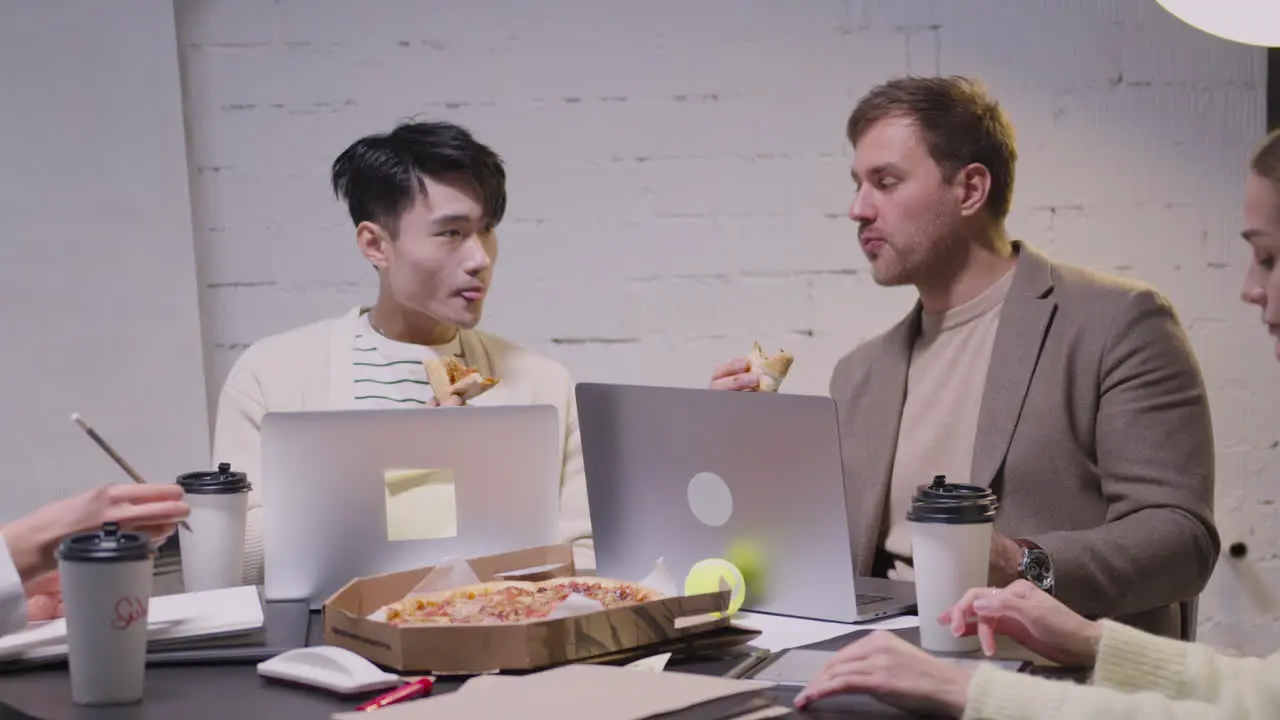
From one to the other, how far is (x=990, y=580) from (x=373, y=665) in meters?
0.81

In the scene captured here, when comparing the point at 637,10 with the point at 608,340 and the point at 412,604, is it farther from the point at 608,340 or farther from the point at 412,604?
the point at 412,604

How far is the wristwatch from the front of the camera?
182 centimetres

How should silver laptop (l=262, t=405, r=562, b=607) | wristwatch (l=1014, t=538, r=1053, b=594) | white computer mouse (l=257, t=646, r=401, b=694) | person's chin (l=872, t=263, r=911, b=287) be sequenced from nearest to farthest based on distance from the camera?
white computer mouse (l=257, t=646, r=401, b=694) → silver laptop (l=262, t=405, r=562, b=607) → wristwatch (l=1014, t=538, r=1053, b=594) → person's chin (l=872, t=263, r=911, b=287)

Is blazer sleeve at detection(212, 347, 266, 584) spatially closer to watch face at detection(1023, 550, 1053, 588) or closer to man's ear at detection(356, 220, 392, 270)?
man's ear at detection(356, 220, 392, 270)

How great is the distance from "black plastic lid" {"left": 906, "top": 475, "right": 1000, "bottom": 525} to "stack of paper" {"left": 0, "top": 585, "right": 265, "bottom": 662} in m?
0.73

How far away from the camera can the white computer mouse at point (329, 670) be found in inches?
51.0

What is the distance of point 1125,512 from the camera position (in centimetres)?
209

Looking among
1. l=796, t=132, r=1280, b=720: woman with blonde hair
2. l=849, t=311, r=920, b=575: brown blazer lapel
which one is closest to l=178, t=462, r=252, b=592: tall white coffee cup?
l=796, t=132, r=1280, b=720: woman with blonde hair

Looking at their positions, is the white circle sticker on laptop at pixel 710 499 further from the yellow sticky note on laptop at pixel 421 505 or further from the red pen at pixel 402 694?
the red pen at pixel 402 694

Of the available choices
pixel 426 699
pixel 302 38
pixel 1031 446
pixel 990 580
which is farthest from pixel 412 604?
pixel 302 38

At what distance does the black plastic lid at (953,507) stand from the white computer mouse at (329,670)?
57cm

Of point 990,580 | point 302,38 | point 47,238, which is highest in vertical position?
point 302,38

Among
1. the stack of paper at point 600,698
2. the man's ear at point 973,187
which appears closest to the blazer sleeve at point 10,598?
the stack of paper at point 600,698

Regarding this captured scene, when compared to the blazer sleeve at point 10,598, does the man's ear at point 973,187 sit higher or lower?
higher
